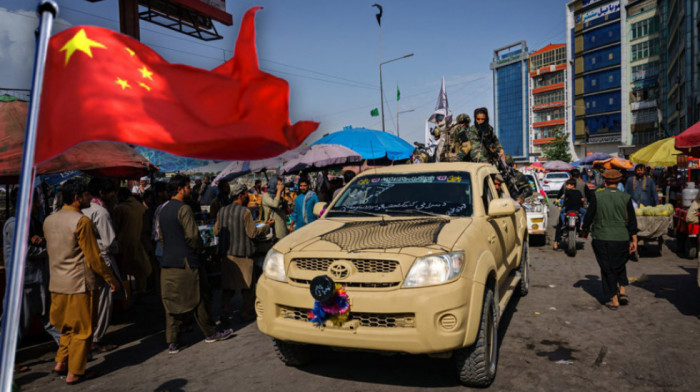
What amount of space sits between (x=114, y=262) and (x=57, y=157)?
7.29ft

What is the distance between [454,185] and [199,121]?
3.17m

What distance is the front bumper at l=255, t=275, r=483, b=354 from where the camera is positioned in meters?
3.58

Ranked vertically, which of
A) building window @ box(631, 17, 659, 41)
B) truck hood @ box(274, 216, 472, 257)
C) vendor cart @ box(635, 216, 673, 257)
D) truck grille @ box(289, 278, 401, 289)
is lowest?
vendor cart @ box(635, 216, 673, 257)

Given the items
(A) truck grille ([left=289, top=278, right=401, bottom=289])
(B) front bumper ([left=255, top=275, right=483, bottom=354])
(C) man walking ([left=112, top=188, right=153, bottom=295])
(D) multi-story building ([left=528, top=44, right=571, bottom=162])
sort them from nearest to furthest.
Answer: (B) front bumper ([left=255, top=275, right=483, bottom=354]) < (A) truck grille ([left=289, top=278, right=401, bottom=289]) < (C) man walking ([left=112, top=188, right=153, bottom=295]) < (D) multi-story building ([left=528, top=44, right=571, bottom=162])

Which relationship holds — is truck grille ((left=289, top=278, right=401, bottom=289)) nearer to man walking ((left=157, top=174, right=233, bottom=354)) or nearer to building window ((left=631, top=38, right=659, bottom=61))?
man walking ((left=157, top=174, right=233, bottom=354))

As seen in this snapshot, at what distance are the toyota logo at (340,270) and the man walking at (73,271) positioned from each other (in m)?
2.35

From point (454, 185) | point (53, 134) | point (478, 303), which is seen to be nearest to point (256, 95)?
point (53, 134)

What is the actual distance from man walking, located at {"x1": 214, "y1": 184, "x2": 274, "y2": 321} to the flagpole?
4.53m

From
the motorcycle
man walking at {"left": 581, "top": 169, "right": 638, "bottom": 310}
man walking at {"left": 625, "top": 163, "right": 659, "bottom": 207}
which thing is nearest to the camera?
man walking at {"left": 581, "top": 169, "right": 638, "bottom": 310}

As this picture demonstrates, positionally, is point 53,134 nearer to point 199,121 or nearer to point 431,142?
point 199,121

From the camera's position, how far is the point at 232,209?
245 inches

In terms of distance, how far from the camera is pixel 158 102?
2654 millimetres

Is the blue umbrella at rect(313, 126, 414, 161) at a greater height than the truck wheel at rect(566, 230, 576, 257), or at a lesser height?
greater

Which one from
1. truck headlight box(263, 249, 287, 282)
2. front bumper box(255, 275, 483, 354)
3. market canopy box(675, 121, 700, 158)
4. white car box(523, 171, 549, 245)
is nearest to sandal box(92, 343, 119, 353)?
truck headlight box(263, 249, 287, 282)
